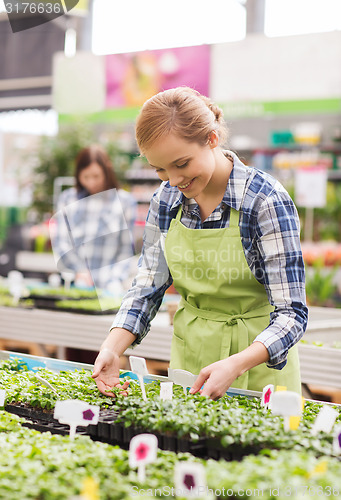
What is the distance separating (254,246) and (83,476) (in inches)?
36.9

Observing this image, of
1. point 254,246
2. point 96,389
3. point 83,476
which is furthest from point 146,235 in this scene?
point 83,476

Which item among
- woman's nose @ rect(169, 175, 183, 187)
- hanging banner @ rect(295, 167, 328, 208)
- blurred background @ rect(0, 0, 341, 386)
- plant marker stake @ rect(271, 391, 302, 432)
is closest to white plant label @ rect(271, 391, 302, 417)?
plant marker stake @ rect(271, 391, 302, 432)

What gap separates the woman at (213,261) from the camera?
1.70 metres

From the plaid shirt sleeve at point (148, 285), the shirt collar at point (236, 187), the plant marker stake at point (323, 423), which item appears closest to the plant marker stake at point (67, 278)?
the plaid shirt sleeve at point (148, 285)

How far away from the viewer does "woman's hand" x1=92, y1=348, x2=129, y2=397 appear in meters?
1.85

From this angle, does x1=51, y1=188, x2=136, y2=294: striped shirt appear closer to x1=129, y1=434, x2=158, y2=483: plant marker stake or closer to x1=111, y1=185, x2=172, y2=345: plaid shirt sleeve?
x1=111, y1=185, x2=172, y2=345: plaid shirt sleeve

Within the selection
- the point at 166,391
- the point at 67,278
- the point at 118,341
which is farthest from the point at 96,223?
the point at 166,391

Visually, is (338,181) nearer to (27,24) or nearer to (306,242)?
(306,242)

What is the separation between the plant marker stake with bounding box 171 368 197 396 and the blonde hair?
2.10 feet

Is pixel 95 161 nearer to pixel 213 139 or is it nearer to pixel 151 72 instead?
pixel 151 72

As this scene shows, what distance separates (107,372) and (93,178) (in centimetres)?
281

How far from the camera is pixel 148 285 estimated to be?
2.08 meters

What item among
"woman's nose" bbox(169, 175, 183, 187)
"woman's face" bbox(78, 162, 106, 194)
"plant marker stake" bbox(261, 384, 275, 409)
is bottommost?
"plant marker stake" bbox(261, 384, 275, 409)

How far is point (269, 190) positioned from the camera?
1.83m
